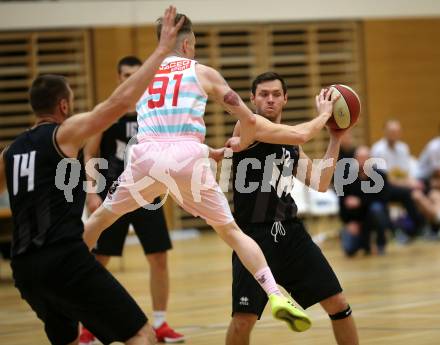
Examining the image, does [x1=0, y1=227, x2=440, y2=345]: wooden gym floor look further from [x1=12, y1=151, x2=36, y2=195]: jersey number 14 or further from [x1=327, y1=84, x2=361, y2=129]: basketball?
[x1=12, y1=151, x2=36, y2=195]: jersey number 14

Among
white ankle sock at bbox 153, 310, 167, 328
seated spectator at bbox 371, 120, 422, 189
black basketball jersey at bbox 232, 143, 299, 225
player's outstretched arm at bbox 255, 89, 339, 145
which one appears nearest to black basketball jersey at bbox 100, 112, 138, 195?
white ankle sock at bbox 153, 310, 167, 328

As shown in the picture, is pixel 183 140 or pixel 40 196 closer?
pixel 40 196

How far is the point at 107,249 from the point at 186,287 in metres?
3.50

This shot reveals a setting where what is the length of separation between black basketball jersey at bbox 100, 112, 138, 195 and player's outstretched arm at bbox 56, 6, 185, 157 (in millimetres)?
3087

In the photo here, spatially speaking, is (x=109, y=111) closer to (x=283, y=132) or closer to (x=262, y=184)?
(x=283, y=132)

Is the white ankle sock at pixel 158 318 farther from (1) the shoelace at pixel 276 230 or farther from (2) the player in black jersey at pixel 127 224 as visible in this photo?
(1) the shoelace at pixel 276 230

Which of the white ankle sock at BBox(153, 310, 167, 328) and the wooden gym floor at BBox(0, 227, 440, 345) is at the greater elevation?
the white ankle sock at BBox(153, 310, 167, 328)

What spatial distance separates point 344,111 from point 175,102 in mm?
1066

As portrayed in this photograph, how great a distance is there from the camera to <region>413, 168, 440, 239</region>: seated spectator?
15.2 m

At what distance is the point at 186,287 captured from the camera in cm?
1095

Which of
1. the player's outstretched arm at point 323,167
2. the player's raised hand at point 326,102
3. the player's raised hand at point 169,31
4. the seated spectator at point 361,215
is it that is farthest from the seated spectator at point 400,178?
the player's raised hand at point 169,31

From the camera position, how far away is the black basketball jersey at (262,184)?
226 inches

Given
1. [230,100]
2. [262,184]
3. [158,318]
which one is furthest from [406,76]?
[230,100]

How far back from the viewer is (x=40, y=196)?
4625 mm
